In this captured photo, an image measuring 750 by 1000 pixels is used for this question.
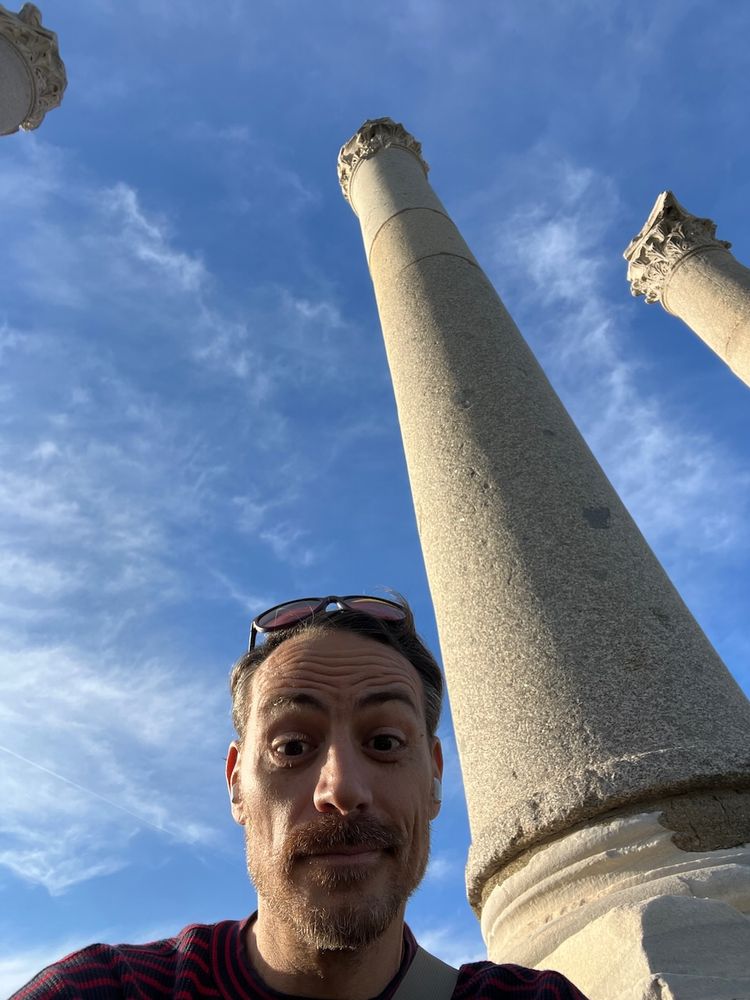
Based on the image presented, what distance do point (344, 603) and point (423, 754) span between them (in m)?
1.40

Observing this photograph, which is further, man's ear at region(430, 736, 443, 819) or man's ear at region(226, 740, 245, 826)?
man's ear at region(430, 736, 443, 819)

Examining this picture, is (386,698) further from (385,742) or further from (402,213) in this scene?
(402,213)

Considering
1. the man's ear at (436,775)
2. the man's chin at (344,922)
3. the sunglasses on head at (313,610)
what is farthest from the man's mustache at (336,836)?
the sunglasses on head at (313,610)

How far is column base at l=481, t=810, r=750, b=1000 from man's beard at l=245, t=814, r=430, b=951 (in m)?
2.27

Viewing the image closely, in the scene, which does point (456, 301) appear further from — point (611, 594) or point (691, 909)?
point (691, 909)

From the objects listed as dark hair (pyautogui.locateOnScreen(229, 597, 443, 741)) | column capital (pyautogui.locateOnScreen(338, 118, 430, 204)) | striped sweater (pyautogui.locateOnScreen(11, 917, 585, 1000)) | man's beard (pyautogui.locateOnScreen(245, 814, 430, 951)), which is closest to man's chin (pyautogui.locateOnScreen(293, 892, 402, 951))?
man's beard (pyautogui.locateOnScreen(245, 814, 430, 951))

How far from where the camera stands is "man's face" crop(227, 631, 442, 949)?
4223 mm

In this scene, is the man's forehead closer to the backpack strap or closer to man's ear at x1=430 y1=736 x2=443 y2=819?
man's ear at x1=430 y1=736 x2=443 y2=819

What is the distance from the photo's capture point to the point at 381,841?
438cm

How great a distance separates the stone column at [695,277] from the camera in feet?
66.8

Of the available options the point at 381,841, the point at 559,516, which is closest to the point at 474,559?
the point at 559,516

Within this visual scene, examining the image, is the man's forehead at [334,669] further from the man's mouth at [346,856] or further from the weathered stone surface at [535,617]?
the weathered stone surface at [535,617]

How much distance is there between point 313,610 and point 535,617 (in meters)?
3.95

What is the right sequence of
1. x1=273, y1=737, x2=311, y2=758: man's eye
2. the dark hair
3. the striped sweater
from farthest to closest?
the dark hair → x1=273, y1=737, x2=311, y2=758: man's eye → the striped sweater
